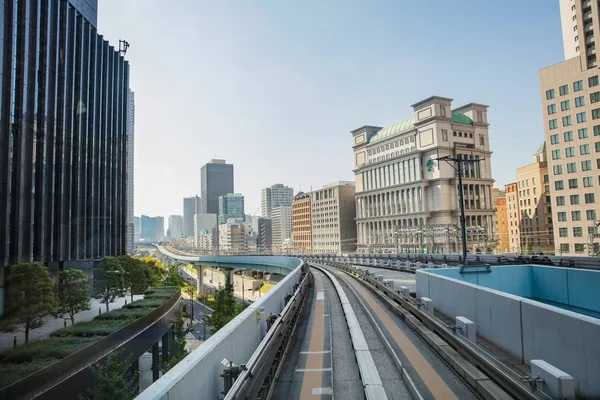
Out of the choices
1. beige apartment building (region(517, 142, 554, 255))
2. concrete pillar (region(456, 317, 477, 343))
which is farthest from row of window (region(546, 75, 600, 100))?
concrete pillar (region(456, 317, 477, 343))

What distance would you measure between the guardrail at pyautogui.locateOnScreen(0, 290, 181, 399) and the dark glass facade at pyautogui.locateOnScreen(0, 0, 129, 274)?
40.9 feet

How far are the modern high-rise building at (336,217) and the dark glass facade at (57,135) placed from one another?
125994 millimetres

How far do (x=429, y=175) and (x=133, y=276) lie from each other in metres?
96.4

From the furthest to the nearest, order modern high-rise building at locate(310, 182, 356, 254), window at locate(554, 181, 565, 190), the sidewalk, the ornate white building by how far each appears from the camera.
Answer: modern high-rise building at locate(310, 182, 356, 254) → the ornate white building → window at locate(554, 181, 565, 190) → the sidewalk

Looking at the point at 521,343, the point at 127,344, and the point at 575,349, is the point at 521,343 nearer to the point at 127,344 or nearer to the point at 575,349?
the point at 575,349

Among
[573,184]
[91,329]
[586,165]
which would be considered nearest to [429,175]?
[573,184]

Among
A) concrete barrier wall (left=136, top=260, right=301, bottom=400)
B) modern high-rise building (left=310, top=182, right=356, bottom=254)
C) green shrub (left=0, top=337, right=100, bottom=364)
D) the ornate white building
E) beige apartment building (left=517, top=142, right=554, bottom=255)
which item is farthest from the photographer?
modern high-rise building (left=310, top=182, right=356, bottom=254)

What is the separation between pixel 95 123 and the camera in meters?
53.0

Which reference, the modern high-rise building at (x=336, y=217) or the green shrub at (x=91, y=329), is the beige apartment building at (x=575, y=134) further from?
the modern high-rise building at (x=336, y=217)

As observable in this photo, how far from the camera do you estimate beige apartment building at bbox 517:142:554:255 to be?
127 meters

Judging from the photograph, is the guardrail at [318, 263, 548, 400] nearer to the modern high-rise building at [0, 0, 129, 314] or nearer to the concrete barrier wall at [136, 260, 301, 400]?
the concrete barrier wall at [136, 260, 301, 400]

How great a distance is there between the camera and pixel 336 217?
182 meters

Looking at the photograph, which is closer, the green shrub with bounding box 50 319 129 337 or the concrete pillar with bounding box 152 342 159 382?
the green shrub with bounding box 50 319 129 337

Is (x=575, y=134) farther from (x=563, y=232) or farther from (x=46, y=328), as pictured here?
(x=46, y=328)
